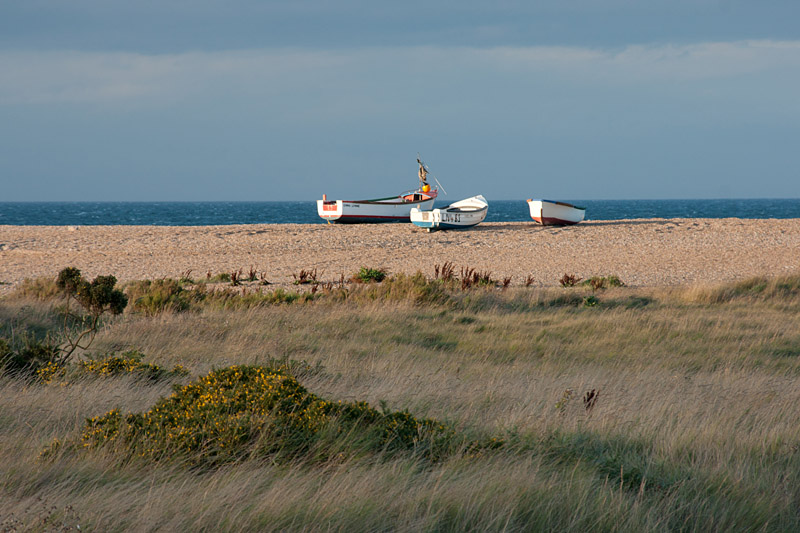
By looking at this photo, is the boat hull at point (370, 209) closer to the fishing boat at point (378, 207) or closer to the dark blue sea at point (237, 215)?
the fishing boat at point (378, 207)

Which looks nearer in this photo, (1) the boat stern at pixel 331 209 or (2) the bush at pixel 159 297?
(2) the bush at pixel 159 297

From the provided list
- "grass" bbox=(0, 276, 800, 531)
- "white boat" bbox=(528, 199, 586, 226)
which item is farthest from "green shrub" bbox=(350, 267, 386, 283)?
"white boat" bbox=(528, 199, 586, 226)

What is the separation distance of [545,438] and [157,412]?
95.7 inches

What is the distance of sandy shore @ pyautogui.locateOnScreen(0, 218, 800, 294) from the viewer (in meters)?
19.5

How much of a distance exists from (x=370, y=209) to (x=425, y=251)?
16749 mm

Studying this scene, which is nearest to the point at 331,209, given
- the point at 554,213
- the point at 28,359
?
the point at 554,213

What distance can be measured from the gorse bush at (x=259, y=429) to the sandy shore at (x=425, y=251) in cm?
1267

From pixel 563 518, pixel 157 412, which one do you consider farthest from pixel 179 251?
pixel 563 518

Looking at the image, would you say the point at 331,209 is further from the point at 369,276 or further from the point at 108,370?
the point at 108,370

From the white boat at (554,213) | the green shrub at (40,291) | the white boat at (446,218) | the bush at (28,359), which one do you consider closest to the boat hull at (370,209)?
the white boat at (446,218)

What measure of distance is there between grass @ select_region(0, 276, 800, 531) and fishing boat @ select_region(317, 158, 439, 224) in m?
31.9

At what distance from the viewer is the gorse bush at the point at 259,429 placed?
373cm

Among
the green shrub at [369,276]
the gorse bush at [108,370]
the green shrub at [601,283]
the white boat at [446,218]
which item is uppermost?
the white boat at [446,218]

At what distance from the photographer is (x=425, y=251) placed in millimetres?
26047
